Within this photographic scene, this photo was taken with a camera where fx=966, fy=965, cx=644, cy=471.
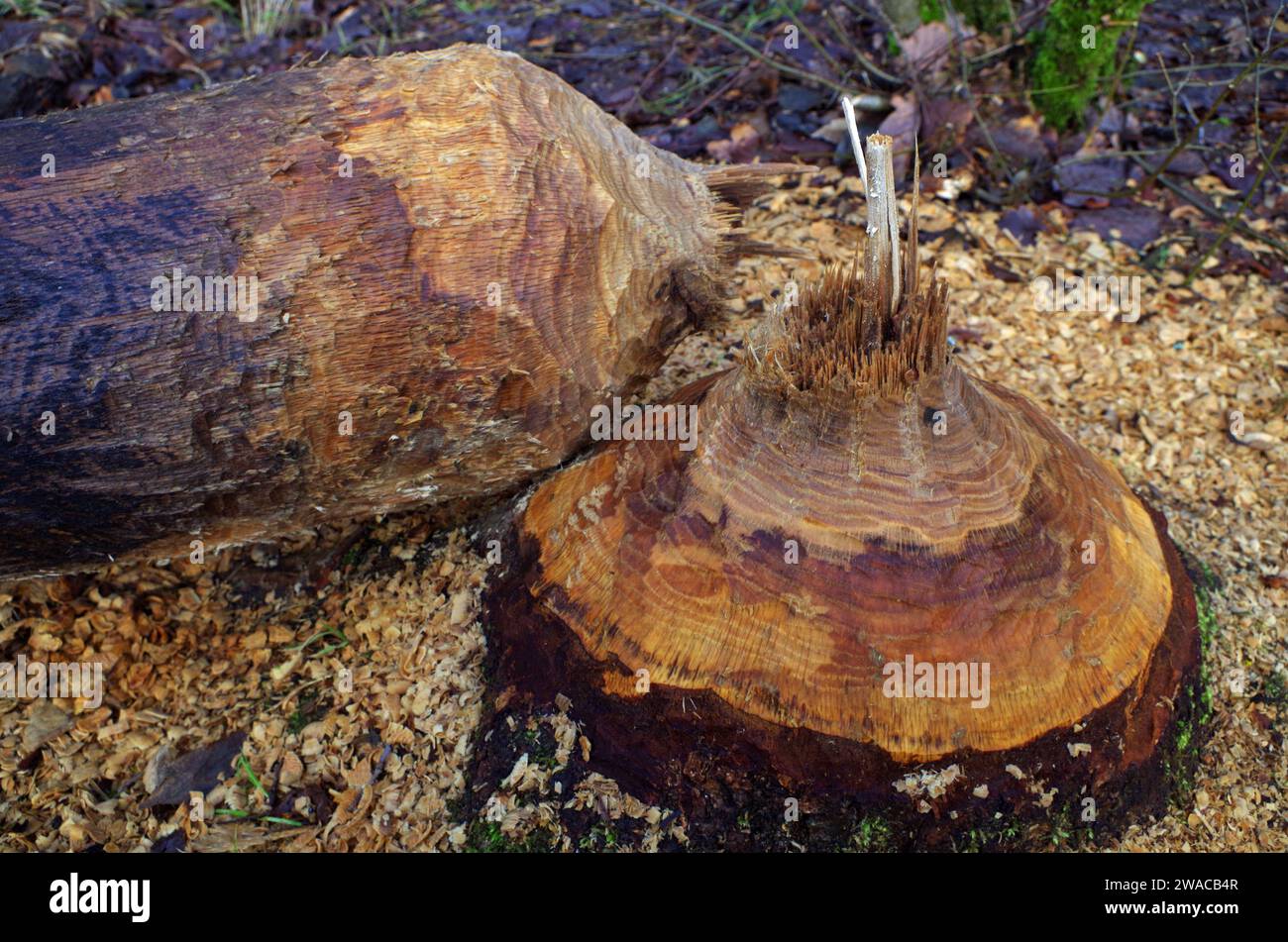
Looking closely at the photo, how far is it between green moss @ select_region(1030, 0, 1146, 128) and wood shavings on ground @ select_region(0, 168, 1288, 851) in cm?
147

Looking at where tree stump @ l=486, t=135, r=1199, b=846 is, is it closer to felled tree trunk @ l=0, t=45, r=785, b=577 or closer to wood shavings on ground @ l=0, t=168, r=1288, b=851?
wood shavings on ground @ l=0, t=168, r=1288, b=851

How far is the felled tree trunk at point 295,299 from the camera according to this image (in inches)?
72.6

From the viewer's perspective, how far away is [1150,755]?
6.60 feet

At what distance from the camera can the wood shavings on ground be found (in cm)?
206

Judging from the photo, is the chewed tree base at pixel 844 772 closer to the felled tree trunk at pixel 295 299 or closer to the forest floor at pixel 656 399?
the forest floor at pixel 656 399

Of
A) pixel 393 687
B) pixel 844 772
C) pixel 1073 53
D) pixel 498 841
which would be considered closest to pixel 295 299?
pixel 393 687

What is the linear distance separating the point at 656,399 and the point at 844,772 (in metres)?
1.18

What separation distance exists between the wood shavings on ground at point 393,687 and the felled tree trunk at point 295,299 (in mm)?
381

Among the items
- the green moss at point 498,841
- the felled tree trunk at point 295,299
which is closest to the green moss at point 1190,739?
the green moss at point 498,841

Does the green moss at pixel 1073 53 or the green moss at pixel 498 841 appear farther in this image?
the green moss at pixel 1073 53

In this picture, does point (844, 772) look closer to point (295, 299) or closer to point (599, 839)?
point (599, 839)

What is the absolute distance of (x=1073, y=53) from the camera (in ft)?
12.8

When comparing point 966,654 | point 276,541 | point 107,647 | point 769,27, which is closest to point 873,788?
point 966,654

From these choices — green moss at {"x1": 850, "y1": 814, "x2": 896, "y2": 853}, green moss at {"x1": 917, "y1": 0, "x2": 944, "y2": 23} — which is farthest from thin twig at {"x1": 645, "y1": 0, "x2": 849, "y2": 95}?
green moss at {"x1": 850, "y1": 814, "x2": 896, "y2": 853}
